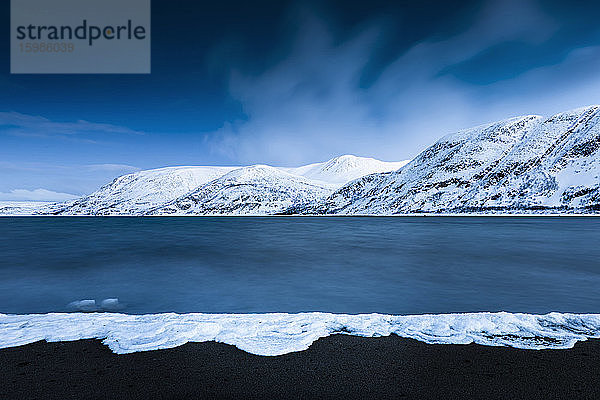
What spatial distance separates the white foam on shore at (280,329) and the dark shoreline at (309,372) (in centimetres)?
34

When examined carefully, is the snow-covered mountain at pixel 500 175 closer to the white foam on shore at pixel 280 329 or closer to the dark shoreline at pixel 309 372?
the white foam on shore at pixel 280 329

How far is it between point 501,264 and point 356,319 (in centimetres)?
1754

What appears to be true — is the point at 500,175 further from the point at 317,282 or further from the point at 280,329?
the point at 280,329

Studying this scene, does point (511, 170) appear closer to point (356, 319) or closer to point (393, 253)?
point (393, 253)

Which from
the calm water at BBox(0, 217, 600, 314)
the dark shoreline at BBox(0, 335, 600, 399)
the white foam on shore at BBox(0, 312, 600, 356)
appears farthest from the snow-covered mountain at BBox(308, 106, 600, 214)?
the dark shoreline at BBox(0, 335, 600, 399)

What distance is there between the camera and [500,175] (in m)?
128

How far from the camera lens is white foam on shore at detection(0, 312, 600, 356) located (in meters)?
6.28

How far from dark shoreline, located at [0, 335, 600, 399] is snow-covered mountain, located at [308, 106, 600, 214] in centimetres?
11857

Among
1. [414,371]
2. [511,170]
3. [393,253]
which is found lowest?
[393,253]

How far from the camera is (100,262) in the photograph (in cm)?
2416

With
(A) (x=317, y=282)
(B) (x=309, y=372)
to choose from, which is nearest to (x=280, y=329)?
(B) (x=309, y=372)

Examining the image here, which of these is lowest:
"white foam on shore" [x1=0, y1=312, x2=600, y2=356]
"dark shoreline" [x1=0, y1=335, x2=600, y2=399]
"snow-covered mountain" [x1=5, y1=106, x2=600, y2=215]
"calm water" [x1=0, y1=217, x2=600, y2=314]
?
"calm water" [x1=0, y1=217, x2=600, y2=314]

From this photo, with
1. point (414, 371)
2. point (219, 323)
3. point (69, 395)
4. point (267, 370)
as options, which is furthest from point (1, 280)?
point (414, 371)

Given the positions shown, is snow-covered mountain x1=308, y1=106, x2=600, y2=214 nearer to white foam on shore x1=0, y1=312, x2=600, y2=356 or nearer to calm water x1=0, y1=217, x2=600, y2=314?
calm water x1=0, y1=217, x2=600, y2=314
